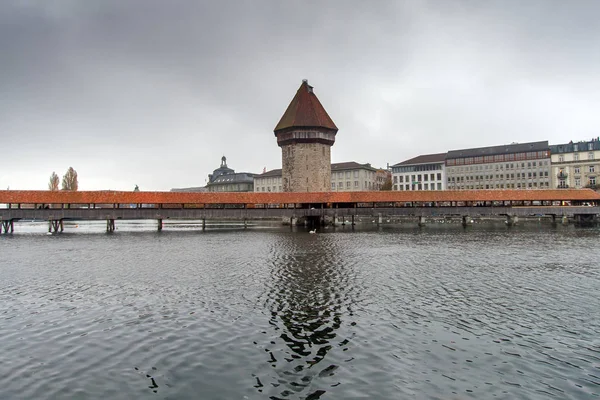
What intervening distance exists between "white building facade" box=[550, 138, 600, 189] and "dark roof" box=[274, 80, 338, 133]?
44.2 meters

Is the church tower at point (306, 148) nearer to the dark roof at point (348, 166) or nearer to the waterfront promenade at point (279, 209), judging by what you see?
the waterfront promenade at point (279, 209)

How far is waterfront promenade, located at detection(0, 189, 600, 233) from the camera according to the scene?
1711 inches

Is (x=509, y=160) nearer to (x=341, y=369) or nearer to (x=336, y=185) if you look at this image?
(x=336, y=185)

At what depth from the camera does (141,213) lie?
44500 millimetres

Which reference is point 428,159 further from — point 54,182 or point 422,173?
point 54,182

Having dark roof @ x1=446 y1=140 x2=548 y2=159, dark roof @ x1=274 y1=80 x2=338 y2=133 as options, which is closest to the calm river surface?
dark roof @ x1=274 y1=80 x2=338 y2=133

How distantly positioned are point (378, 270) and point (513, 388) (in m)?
10.5

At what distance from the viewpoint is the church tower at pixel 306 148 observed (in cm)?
5372

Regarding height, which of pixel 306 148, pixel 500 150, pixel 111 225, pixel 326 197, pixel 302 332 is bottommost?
pixel 302 332

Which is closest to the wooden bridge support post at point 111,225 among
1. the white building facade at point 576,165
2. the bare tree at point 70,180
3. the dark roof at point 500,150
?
the bare tree at point 70,180

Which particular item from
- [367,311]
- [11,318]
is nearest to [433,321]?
[367,311]

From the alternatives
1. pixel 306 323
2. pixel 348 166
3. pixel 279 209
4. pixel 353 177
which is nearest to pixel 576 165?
pixel 353 177

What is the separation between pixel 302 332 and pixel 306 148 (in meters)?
46.4

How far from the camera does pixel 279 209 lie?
1880 inches
